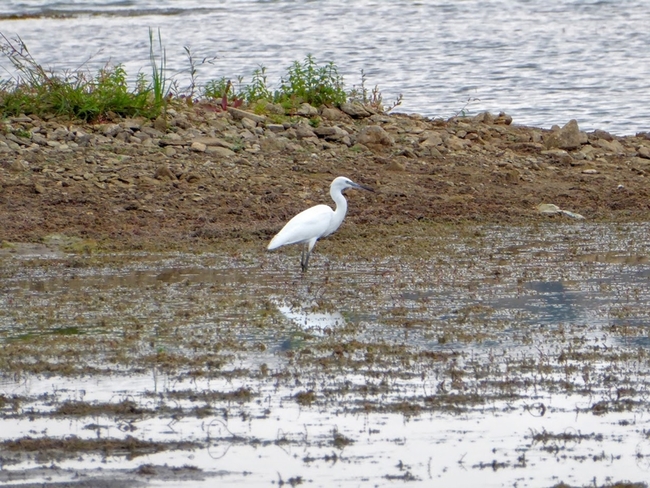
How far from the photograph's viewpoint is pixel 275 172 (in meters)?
13.2

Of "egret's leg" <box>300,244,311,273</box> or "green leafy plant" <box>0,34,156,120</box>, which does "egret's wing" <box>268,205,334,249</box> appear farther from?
"green leafy plant" <box>0,34,156,120</box>

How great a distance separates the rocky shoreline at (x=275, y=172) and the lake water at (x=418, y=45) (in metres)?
3.70

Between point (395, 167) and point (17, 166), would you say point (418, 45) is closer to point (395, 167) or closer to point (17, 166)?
point (395, 167)

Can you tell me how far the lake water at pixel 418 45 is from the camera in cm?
2059

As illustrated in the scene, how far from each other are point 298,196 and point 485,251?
257cm

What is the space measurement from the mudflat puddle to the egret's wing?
0.25 m

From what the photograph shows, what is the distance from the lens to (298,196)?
12.7 m

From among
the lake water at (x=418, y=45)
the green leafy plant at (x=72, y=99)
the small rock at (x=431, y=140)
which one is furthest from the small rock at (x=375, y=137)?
the lake water at (x=418, y=45)

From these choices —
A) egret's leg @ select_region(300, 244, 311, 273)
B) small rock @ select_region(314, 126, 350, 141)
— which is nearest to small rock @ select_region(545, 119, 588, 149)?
small rock @ select_region(314, 126, 350, 141)

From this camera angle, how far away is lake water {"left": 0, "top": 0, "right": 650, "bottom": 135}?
20.6 metres

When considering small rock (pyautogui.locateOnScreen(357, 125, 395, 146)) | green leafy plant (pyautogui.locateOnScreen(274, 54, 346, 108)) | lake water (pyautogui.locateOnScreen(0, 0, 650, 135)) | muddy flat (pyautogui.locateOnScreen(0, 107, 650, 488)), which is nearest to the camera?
muddy flat (pyautogui.locateOnScreen(0, 107, 650, 488))

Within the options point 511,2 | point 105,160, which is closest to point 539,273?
point 105,160

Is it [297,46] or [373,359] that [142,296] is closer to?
[373,359]

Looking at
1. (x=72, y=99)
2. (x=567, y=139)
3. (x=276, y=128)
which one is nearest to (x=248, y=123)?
(x=276, y=128)
